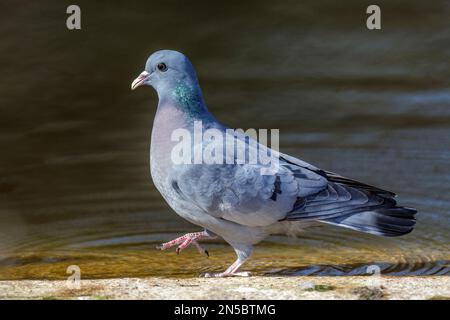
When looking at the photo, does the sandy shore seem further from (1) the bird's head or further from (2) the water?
(1) the bird's head

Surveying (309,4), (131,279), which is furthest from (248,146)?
(309,4)

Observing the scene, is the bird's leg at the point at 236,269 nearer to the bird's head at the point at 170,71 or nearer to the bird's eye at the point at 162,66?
the bird's head at the point at 170,71

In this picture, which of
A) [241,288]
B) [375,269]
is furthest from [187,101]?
[375,269]

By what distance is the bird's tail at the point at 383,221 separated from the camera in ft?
23.0

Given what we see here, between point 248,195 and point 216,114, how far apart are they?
4.21 meters

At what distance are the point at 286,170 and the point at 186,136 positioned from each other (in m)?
0.76

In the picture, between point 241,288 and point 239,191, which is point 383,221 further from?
point 241,288

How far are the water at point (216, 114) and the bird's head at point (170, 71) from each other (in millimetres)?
1431

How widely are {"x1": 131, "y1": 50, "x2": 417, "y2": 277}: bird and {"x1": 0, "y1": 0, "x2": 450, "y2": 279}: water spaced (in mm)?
487

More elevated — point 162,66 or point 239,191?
point 162,66

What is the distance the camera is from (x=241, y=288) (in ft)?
20.7

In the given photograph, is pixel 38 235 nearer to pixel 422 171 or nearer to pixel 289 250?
pixel 289 250

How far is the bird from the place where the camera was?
278 inches

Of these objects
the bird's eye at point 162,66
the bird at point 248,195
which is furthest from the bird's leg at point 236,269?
the bird's eye at point 162,66
